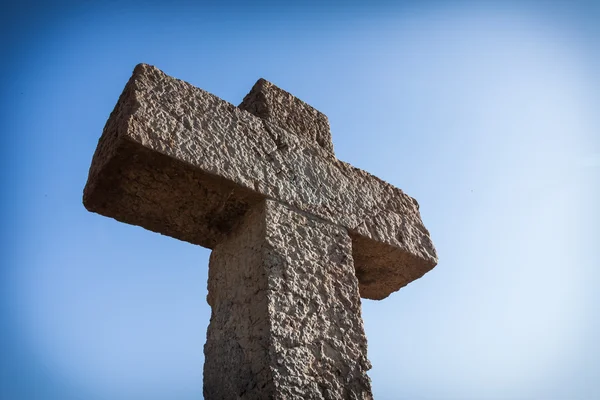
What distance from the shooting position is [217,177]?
2.19m

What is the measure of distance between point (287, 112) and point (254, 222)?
864mm

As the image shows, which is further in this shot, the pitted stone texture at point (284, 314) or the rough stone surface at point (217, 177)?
the rough stone surface at point (217, 177)

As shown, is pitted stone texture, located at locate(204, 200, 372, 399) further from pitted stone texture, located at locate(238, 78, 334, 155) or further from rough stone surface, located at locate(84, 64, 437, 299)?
pitted stone texture, located at locate(238, 78, 334, 155)

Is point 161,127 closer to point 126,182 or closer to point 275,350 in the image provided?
point 126,182

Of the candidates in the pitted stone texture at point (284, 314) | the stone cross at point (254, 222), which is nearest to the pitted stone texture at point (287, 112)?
the stone cross at point (254, 222)

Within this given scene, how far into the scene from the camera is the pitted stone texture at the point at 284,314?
1.91 m

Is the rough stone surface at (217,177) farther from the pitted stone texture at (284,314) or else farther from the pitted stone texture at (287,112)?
the pitted stone texture at (284,314)

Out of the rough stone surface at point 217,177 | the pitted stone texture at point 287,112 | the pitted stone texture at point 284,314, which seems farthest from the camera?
the pitted stone texture at point 287,112

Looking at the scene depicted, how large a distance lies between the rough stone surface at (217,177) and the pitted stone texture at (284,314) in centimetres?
13

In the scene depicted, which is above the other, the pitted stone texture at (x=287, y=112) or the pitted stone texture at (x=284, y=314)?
the pitted stone texture at (x=287, y=112)

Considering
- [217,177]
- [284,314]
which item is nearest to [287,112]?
[217,177]

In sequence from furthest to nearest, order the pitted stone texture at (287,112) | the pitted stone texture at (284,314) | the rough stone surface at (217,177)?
1. the pitted stone texture at (287,112)
2. the rough stone surface at (217,177)
3. the pitted stone texture at (284,314)

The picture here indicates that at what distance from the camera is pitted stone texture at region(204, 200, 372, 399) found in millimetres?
1912

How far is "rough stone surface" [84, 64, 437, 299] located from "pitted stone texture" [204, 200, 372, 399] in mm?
131
